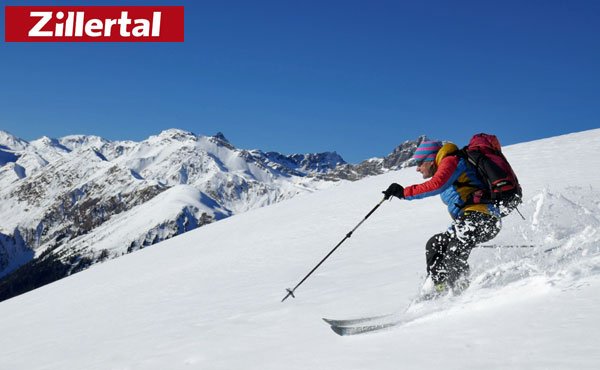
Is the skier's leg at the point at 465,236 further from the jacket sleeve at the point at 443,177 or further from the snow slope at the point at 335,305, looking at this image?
the jacket sleeve at the point at 443,177

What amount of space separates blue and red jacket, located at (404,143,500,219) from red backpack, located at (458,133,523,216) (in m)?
0.07

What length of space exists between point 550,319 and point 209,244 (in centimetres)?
1444

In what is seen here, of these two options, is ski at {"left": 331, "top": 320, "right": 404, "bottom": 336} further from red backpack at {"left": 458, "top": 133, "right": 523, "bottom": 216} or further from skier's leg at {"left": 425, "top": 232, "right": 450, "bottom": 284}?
red backpack at {"left": 458, "top": 133, "right": 523, "bottom": 216}

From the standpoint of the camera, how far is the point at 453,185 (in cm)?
595

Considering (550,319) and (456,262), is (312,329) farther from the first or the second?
(550,319)

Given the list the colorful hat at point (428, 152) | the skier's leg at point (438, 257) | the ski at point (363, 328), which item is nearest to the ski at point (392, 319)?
the ski at point (363, 328)

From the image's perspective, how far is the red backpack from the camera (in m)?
5.67

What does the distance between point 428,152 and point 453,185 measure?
1.62ft

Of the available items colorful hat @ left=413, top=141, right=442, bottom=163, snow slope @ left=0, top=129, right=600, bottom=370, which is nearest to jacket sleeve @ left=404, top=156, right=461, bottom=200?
colorful hat @ left=413, top=141, right=442, bottom=163

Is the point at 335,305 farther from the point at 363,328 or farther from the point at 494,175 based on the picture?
the point at 494,175

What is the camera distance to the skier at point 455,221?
5.73m

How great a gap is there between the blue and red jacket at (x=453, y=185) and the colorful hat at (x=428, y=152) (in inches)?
3.9

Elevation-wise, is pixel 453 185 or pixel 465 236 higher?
pixel 453 185

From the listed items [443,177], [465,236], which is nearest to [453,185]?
[443,177]
